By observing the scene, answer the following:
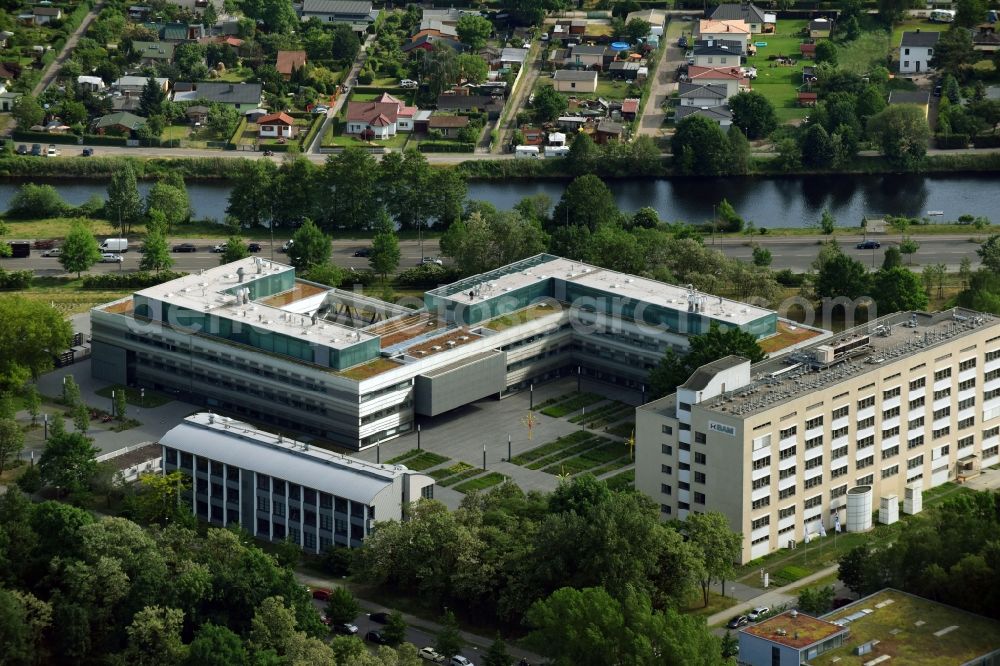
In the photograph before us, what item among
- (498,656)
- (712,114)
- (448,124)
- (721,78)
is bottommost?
(498,656)

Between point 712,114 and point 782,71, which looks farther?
point 782,71

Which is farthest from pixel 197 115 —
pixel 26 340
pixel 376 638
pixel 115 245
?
pixel 376 638

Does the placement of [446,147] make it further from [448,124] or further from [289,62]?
[289,62]

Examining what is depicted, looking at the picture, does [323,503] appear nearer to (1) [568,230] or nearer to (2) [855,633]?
(2) [855,633]

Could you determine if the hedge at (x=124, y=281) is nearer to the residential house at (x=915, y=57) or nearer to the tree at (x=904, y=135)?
the tree at (x=904, y=135)

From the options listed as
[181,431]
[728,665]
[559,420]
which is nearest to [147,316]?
[181,431]

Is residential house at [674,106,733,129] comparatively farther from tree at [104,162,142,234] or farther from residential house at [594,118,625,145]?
→ tree at [104,162,142,234]
